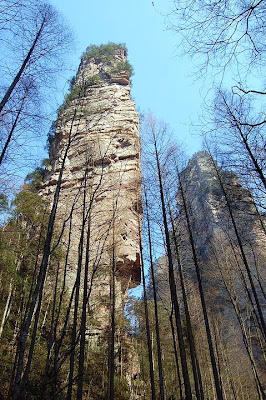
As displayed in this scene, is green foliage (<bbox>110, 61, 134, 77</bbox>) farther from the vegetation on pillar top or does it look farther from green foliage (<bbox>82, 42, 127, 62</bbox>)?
green foliage (<bbox>82, 42, 127, 62</bbox>)

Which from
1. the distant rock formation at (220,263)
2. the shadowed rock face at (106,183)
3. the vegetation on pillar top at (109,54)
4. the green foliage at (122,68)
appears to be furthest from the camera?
the vegetation on pillar top at (109,54)

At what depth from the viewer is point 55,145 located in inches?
730

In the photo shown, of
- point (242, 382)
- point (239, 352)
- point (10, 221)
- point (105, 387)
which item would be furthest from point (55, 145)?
point (242, 382)

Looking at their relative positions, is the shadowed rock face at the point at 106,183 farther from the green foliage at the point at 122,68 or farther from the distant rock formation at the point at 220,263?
the distant rock formation at the point at 220,263

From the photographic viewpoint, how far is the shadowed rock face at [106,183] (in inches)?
428

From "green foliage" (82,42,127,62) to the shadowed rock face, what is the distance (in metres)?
4.02

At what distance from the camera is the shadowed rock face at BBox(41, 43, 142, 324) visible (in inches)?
428

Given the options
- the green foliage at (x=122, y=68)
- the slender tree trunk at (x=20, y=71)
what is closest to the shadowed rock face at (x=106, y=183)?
the green foliage at (x=122, y=68)

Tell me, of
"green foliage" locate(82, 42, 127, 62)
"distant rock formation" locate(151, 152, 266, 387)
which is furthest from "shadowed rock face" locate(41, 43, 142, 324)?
"green foliage" locate(82, 42, 127, 62)

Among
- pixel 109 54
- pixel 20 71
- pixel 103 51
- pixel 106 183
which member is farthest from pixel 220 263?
pixel 103 51

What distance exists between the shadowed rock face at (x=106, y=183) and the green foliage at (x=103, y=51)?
4.02 m

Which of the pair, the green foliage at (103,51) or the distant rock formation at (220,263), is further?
the green foliage at (103,51)

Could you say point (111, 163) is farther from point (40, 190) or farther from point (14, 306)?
point (14, 306)

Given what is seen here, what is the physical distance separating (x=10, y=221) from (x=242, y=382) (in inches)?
544
